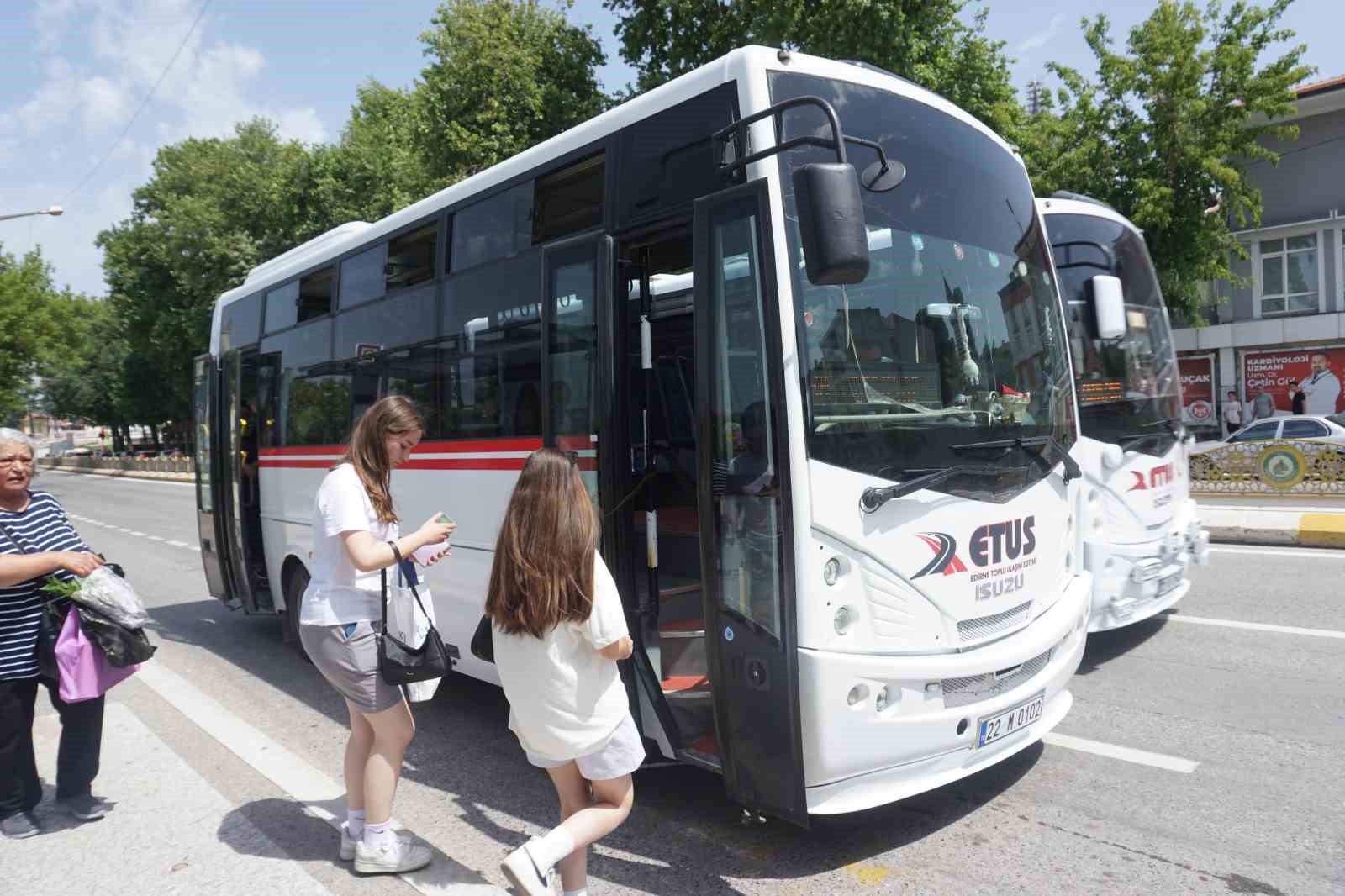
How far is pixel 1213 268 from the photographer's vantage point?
20.2 meters

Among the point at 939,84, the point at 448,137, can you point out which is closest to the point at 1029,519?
the point at 939,84

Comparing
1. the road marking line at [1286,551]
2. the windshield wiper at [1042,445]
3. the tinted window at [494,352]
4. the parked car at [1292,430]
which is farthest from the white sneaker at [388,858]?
the parked car at [1292,430]

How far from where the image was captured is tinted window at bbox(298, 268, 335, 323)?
7242 mm

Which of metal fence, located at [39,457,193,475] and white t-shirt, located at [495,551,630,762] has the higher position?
white t-shirt, located at [495,551,630,762]

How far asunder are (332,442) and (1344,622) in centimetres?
784

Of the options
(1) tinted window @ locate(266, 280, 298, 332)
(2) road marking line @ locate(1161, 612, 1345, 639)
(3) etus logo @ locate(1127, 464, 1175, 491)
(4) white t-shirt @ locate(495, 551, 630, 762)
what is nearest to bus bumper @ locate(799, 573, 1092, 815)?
(4) white t-shirt @ locate(495, 551, 630, 762)

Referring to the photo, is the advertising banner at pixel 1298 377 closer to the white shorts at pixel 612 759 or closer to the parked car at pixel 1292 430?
the parked car at pixel 1292 430

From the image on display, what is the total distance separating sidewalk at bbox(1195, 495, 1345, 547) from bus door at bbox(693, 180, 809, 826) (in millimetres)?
9658

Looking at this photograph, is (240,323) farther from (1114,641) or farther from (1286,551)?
(1286,551)

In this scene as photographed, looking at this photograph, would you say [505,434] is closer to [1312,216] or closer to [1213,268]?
[1213,268]

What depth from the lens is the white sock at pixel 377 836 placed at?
12.4 feet

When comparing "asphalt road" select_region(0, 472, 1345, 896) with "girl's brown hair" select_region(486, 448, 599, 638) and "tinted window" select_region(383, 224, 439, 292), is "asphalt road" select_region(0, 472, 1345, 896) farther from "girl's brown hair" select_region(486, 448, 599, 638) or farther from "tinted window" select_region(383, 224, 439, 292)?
"tinted window" select_region(383, 224, 439, 292)

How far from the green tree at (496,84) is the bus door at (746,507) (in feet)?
65.8

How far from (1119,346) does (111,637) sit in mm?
6813
